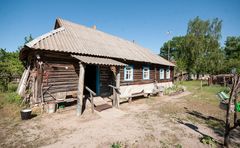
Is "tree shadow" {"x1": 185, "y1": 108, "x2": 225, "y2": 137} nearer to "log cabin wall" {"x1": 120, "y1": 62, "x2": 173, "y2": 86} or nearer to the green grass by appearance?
the green grass

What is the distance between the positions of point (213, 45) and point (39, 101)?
3556 centimetres

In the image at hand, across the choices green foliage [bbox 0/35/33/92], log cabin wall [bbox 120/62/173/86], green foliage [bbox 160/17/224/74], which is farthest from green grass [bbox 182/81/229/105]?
green foliage [bbox 0/35/33/92]

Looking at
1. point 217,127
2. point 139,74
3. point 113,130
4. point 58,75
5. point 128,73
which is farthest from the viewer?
point 139,74

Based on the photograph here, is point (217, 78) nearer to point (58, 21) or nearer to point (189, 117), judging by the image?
point (189, 117)

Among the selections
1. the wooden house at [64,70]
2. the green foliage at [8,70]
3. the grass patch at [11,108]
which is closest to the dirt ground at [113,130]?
the grass patch at [11,108]

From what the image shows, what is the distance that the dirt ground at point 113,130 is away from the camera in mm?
4353

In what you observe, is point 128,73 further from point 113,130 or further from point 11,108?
point 11,108

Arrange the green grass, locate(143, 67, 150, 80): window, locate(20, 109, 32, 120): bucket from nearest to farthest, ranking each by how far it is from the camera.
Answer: locate(20, 109, 32, 120): bucket, the green grass, locate(143, 67, 150, 80): window

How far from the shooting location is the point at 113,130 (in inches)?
208

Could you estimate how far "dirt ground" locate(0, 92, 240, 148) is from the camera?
4353 mm

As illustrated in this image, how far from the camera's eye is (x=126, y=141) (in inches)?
176

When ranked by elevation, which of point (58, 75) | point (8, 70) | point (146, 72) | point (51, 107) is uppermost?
point (8, 70)

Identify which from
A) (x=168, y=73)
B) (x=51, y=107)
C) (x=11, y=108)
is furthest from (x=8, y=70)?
(x=168, y=73)

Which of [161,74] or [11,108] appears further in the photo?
[161,74]
